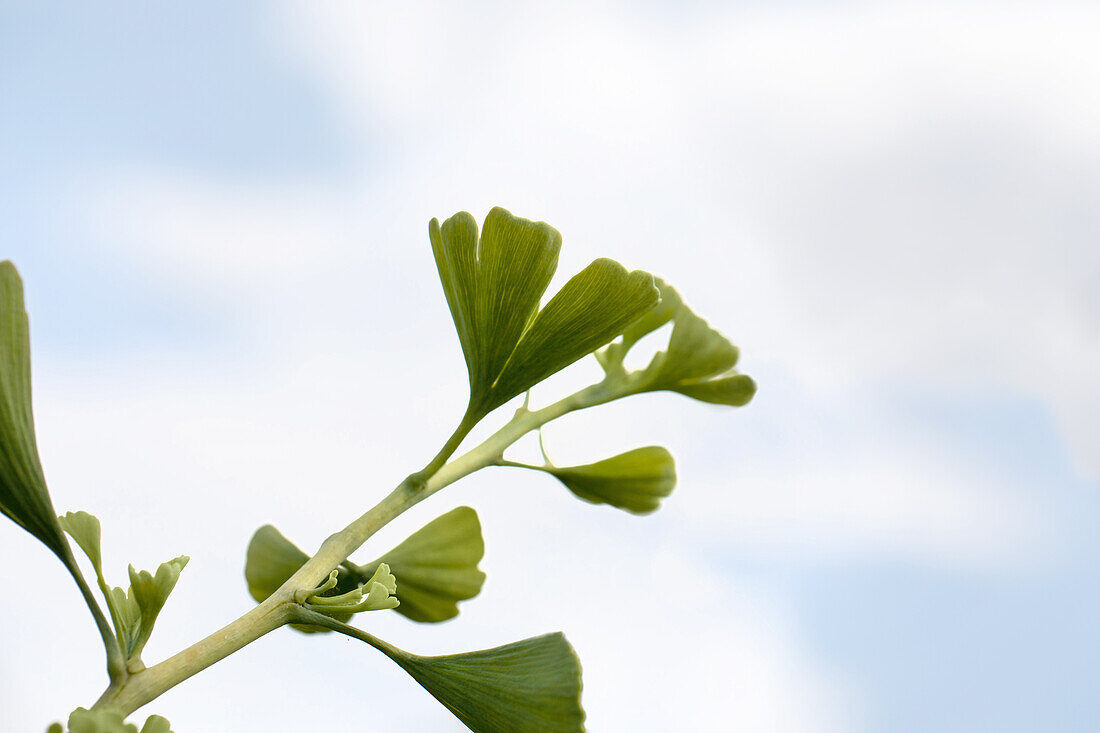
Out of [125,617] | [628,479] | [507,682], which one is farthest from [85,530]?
[628,479]

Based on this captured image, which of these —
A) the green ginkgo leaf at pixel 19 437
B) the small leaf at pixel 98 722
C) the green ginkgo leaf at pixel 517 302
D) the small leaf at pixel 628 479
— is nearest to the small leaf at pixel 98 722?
the small leaf at pixel 98 722

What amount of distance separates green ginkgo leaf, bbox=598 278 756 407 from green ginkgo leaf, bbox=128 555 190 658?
17.2 inches

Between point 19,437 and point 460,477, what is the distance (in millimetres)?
321

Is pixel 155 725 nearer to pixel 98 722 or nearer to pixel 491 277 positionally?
pixel 98 722

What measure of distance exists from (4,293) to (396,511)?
29cm

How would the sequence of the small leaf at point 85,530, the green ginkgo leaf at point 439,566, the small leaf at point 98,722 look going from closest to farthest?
the small leaf at point 98,722 → the small leaf at point 85,530 → the green ginkgo leaf at point 439,566

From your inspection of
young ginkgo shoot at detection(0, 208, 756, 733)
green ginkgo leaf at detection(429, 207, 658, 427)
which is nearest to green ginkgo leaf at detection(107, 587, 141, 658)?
young ginkgo shoot at detection(0, 208, 756, 733)

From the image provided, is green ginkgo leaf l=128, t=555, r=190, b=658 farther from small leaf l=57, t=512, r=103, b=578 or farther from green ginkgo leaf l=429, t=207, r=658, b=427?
green ginkgo leaf l=429, t=207, r=658, b=427

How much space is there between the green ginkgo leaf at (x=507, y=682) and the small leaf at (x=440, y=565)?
18cm

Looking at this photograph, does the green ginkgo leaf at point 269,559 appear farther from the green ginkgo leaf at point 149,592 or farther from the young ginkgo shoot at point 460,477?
the green ginkgo leaf at point 149,592

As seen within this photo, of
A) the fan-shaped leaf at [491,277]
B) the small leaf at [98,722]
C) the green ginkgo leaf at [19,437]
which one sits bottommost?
the small leaf at [98,722]

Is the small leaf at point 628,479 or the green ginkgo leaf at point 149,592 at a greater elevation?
the small leaf at point 628,479

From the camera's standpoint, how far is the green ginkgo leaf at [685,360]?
85 centimetres

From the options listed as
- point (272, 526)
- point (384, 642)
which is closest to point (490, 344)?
point (384, 642)
